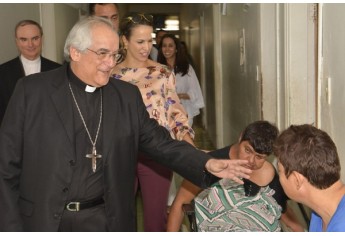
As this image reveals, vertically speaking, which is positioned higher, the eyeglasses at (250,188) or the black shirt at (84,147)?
the black shirt at (84,147)

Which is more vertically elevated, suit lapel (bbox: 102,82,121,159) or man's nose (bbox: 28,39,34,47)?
man's nose (bbox: 28,39,34,47)

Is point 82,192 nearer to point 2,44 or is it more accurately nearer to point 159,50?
point 2,44

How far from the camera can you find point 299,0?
3.52 m

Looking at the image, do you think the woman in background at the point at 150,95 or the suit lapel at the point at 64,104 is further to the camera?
the woman in background at the point at 150,95

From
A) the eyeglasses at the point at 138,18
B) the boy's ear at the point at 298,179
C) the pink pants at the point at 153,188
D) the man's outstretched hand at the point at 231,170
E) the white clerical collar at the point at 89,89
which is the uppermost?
the eyeglasses at the point at 138,18

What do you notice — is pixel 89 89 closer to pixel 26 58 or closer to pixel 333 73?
pixel 333 73

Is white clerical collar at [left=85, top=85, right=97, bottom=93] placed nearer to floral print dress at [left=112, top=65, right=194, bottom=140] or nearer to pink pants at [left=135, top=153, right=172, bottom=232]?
floral print dress at [left=112, top=65, right=194, bottom=140]

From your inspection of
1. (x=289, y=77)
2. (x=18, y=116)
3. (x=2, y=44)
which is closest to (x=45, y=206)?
(x=18, y=116)

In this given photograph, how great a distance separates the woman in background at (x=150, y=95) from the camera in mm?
3086

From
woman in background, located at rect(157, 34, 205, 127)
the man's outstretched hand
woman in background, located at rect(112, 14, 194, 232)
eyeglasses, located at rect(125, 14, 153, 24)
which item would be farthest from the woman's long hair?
the man's outstretched hand

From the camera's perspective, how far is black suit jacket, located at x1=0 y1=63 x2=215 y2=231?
224cm

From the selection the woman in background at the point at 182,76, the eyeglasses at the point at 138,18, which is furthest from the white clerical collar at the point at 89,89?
the woman in background at the point at 182,76

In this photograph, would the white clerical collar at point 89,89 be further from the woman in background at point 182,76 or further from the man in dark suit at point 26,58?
the woman in background at point 182,76

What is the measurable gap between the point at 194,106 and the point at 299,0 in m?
2.39
